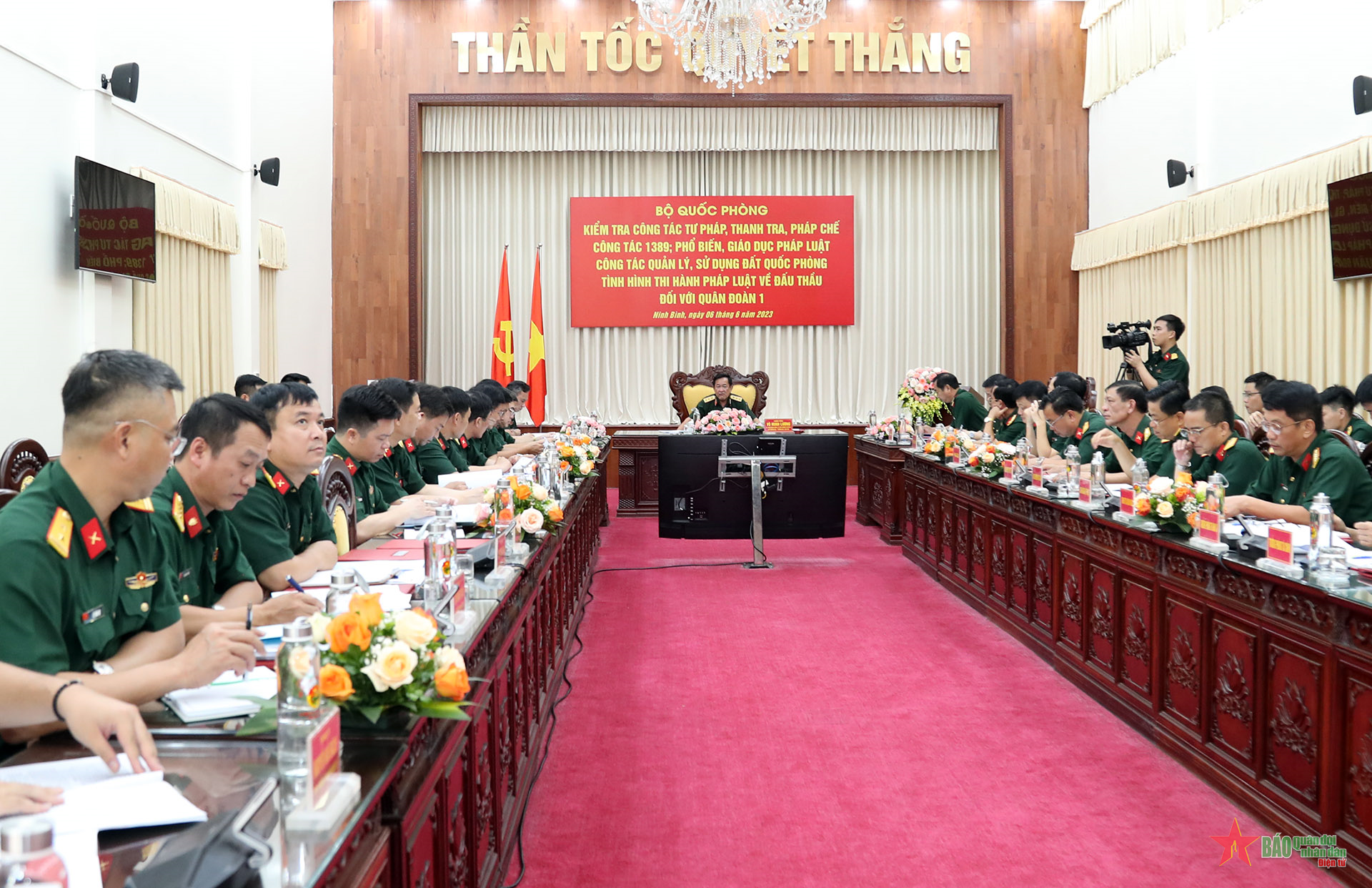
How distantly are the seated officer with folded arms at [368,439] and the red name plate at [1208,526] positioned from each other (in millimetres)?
2443

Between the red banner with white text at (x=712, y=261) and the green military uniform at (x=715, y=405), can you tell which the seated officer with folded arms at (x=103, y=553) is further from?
the red banner with white text at (x=712, y=261)

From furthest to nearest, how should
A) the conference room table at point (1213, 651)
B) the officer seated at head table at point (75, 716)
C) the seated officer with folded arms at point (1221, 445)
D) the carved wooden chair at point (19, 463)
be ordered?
1. the seated officer with folded arms at point (1221, 445)
2. the carved wooden chair at point (19, 463)
3. the conference room table at point (1213, 651)
4. the officer seated at head table at point (75, 716)

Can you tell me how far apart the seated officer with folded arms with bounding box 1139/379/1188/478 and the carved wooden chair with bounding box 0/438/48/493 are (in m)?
4.03

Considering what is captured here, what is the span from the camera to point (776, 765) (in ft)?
10.2

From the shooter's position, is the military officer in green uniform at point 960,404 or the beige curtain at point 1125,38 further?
the beige curtain at point 1125,38

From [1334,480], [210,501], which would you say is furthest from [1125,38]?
[210,501]

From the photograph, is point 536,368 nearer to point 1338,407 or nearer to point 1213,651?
point 1338,407

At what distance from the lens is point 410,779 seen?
1385 mm

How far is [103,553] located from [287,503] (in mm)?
1050

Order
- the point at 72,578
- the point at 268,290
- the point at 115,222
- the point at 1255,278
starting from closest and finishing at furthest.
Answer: the point at 72,578
the point at 115,222
the point at 1255,278
the point at 268,290

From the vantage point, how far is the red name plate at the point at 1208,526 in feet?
9.68

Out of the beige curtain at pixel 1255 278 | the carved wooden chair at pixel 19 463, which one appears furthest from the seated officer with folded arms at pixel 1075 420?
the carved wooden chair at pixel 19 463

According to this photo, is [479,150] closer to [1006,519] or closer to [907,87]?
[907,87]

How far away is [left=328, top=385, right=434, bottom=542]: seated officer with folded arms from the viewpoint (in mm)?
3279
